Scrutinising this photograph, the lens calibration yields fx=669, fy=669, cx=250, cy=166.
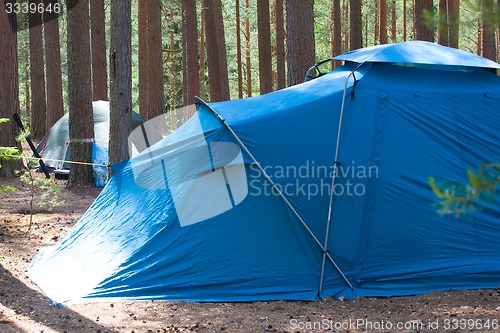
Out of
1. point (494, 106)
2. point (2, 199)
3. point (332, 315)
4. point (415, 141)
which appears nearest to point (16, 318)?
point (332, 315)

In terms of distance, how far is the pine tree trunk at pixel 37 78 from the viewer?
60.8 ft

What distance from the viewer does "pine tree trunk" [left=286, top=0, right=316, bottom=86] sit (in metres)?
9.11

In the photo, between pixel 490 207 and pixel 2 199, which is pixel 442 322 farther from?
pixel 2 199

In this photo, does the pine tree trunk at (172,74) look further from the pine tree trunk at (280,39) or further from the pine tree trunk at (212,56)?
the pine tree trunk at (212,56)

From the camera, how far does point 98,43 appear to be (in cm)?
1470

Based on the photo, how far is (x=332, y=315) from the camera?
17.5 ft

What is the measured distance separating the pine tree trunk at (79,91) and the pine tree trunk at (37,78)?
744 cm

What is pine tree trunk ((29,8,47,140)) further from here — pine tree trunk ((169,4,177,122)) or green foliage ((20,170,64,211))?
pine tree trunk ((169,4,177,122))

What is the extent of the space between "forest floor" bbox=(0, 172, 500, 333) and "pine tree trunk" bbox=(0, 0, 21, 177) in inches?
254

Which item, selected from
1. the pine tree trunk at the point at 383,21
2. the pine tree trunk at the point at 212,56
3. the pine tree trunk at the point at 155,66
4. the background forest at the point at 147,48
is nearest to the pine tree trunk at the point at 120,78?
the background forest at the point at 147,48

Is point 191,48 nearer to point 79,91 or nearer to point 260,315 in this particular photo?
point 79,91

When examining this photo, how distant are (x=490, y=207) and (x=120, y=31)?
5.22m

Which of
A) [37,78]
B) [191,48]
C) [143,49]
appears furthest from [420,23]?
[37,78]

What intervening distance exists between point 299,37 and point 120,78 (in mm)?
2499
